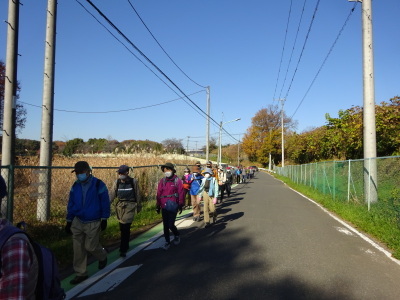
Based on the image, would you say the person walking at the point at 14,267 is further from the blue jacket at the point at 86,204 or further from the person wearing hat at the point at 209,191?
the person wearing hat at the point at 209,191

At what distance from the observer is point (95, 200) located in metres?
4.85

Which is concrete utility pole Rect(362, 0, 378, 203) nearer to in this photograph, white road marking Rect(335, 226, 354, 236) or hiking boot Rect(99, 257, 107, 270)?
white road marking Rect(335, 226, 354, 236)

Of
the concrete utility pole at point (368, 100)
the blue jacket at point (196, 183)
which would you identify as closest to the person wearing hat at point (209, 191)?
the blue jacket at point (196, 183)

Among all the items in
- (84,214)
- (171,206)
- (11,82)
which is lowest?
(171,206)

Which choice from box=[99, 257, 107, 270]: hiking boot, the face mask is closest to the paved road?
box=[99, 257, 107, 270]: hiking boot

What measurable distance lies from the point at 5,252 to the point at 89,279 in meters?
3.59

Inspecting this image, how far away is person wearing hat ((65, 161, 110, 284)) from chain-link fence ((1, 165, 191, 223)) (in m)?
1.48

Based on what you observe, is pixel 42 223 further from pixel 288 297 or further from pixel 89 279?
pixel 288 297

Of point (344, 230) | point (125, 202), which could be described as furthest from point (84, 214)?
point (344, 230)

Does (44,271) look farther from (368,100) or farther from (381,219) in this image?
(368,100)

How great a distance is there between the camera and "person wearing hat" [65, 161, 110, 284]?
188 inches

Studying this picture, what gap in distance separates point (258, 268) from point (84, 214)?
276 centimetres

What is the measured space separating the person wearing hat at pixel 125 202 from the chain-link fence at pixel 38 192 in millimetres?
1495

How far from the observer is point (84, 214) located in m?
4.77
